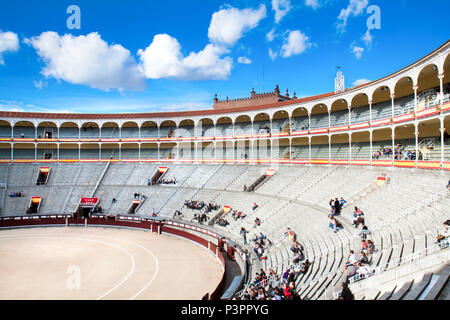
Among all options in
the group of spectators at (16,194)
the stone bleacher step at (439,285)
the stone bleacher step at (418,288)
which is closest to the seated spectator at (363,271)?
the stone bleacher step at (418,288)

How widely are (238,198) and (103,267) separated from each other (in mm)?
15658

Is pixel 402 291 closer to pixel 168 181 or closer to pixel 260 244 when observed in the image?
pixel 260 244

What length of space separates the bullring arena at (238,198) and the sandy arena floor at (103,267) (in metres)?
0.15

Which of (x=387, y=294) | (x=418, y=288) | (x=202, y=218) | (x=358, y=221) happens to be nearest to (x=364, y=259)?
(x=387, y=294)

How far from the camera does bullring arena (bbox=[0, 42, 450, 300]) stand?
48.3ft

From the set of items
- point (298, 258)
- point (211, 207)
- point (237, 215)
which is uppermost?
point (211, 207)

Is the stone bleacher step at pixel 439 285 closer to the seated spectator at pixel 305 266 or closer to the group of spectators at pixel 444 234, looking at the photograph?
the group of spectators at pixel 444 234

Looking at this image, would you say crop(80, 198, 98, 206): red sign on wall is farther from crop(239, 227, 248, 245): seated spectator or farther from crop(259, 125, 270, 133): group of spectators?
crop(259, 125, 270, 133): group of spectators

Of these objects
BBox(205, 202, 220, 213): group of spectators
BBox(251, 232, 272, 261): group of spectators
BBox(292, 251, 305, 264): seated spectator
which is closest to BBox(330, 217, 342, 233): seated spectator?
BBox(292, 251, 305, 264): seated spectator

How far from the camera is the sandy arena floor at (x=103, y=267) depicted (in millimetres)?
17281

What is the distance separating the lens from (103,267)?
70.1 feet

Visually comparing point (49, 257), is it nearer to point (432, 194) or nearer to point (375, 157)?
point (432, 194)

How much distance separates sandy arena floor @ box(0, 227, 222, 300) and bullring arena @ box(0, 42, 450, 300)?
151 millimetres

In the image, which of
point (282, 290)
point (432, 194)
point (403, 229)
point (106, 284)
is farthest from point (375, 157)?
point (106, 284)
